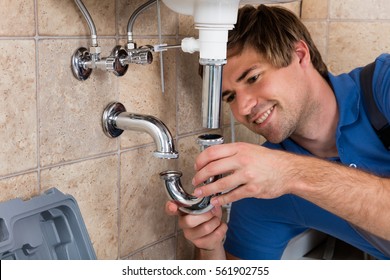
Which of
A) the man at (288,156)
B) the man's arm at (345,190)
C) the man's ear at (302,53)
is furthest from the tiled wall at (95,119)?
the man's arm at (345,190)

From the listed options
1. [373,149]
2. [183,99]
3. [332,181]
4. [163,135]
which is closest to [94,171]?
[163,135]

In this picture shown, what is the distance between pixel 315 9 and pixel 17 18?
1.01 metres

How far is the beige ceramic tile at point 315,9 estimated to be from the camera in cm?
165

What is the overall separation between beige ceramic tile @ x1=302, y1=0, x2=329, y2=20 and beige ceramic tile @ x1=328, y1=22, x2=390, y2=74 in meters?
0.04

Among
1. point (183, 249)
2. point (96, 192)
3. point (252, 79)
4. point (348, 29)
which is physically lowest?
point (183, 249)

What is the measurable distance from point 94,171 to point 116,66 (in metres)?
0.22

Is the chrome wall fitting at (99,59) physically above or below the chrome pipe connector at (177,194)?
above

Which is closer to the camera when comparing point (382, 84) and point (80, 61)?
point (80, 61)

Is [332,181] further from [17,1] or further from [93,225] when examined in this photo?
[17,1]

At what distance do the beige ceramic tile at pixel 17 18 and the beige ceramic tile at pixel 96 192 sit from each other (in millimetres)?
250

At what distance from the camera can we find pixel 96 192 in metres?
1.11

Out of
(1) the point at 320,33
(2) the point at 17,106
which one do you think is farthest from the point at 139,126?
(1) the point at 320,33

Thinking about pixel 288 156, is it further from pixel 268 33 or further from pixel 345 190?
pixel 268 33

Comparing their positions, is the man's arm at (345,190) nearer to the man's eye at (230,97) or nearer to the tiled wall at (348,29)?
the man's eye at (230,97)
